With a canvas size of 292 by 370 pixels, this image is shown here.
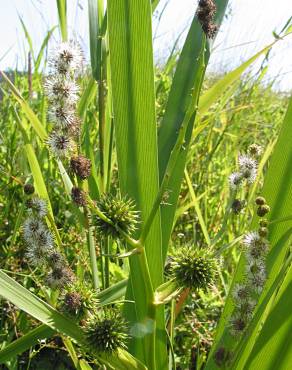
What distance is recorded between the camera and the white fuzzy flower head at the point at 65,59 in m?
0.85

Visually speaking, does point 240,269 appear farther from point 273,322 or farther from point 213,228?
point 213,228

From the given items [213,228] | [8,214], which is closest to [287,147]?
[213,228]

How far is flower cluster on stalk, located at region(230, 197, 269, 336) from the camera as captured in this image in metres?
0.87

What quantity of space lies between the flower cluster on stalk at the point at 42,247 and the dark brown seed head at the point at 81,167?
0.12 m

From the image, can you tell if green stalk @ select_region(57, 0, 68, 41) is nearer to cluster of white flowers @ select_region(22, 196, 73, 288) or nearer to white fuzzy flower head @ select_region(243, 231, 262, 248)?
cluster of white flowers @ select_region(22, 196, 73, 288)

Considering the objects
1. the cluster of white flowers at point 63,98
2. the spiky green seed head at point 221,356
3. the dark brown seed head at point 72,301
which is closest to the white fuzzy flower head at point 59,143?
the cluster of white flowers at point 63,98

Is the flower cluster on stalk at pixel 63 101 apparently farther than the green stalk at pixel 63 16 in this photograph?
No

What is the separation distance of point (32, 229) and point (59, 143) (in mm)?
146

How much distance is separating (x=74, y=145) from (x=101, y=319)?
288 millimetres

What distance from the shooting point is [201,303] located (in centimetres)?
176

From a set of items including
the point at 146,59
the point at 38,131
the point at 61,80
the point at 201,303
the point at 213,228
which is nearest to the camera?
the point at 61,80

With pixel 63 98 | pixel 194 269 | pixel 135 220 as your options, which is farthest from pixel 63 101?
pixel 194 269

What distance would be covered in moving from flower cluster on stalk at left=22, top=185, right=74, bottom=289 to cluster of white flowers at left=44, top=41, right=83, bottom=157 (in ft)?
0.32

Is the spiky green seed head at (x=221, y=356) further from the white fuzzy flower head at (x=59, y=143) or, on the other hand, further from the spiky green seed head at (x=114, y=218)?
the white fuzzy flower head at (x=59, y=143)
